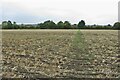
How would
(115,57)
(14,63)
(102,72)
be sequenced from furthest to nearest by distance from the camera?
(115,57) → (14,63) → (102,72)

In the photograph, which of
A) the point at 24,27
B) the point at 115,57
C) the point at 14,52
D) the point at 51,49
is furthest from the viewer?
the point at 24,27

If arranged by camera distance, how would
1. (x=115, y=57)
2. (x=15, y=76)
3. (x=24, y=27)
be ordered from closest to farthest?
(x=15, y=76)
(x=115, y=57)
(x=24, y=27)

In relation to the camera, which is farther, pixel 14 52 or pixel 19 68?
pixel 14 52

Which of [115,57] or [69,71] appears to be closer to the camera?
[69,71]

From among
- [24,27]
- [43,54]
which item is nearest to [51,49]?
[43,54]

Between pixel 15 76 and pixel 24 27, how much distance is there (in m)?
38.7

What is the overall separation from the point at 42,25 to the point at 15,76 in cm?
3943

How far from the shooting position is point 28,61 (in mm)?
14312

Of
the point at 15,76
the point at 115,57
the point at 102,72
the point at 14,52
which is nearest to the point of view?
the point at 15,76

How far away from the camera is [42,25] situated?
5050 centimetres

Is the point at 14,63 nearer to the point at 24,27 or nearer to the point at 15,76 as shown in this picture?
the point at 15,76

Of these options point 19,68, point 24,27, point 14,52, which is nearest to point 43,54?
point 14,52

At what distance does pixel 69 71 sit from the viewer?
12.2m

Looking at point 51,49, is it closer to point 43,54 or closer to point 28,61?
point 43,54
